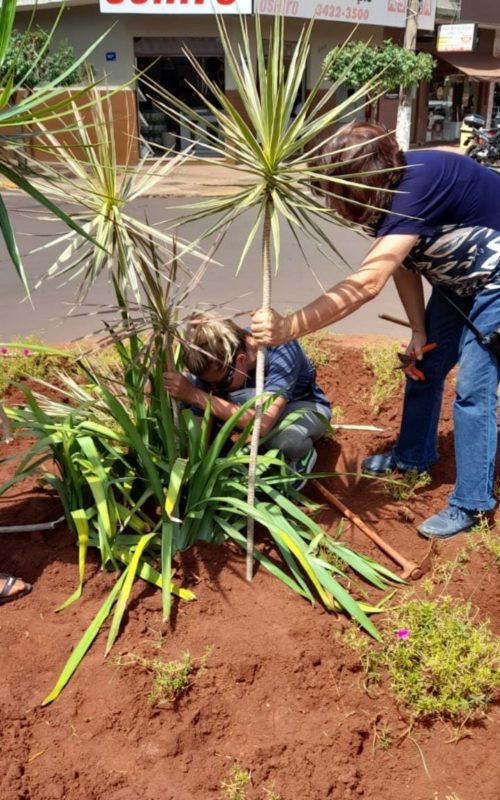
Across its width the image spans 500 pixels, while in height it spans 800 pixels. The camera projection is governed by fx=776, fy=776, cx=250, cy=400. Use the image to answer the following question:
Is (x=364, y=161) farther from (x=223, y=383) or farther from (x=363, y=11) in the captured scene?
(x=363, y=11)

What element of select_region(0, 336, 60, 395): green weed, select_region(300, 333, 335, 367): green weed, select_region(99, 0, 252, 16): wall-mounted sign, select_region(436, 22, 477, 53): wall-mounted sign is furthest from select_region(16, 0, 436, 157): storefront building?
select_region(0, 336, 60, 395): green weed

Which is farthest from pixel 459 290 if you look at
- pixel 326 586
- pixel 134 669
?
pixel 134 669

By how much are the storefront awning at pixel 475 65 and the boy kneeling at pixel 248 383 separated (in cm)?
2403

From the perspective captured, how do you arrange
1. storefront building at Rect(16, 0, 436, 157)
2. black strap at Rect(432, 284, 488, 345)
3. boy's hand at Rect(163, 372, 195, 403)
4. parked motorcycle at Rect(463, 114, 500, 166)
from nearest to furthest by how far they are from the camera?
boy's hand at Rect(163, 372, 195, 403), black strap at Rect(432, 284, 488, 345), parked motorcycle at Rect(463, 114, 500, 166), storefront building at Rect(16, 0, 436, 157)

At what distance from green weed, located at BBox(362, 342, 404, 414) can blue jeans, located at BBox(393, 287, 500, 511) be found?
71 centimetres

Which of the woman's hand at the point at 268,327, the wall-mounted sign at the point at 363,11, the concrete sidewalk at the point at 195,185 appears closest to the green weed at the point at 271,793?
the woman's hand at the point at 268,327

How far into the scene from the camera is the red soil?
1966 mm

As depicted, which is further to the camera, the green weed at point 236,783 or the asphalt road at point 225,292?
the asphalt road at point 225,292

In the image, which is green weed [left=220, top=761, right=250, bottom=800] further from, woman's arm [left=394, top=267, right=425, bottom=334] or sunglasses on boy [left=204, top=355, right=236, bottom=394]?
woman's arm [left=394, top=267, right=425, bottom=334]

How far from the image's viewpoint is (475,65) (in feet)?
82.1

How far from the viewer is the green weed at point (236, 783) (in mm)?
1917

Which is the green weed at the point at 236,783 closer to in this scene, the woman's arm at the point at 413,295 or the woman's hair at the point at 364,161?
the woman's hair at the point at 364,161

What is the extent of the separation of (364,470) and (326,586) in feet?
3.58

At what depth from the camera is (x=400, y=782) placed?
6.56 feet
